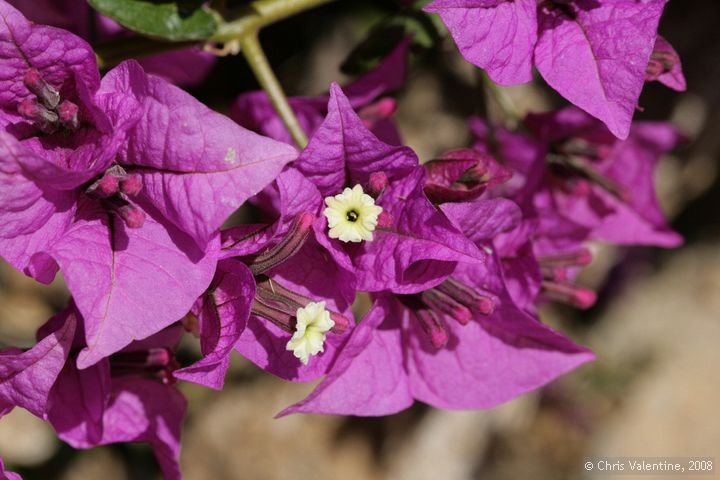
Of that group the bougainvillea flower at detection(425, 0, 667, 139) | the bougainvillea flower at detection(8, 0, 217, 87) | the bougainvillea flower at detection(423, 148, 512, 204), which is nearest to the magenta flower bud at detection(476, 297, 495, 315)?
the bougainvillea flower at detection(423, 148, 512, 204)

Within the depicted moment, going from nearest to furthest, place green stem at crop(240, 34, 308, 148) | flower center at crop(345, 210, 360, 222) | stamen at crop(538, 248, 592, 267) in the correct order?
flower center at crop(345, 210, 360, 222) → green stem at crop(240, 34, 308, 148) → stamen at crop(538, 248, 592, 267)

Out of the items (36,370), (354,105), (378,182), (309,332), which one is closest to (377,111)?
(354,105)

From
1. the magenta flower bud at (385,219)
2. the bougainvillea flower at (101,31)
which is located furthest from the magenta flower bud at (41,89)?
the magenta flower bud at (385,219)

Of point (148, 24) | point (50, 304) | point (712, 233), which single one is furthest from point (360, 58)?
point (712, 233)

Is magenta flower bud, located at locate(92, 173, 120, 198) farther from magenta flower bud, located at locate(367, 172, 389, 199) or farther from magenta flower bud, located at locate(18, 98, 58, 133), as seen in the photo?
magenta flower bud, located at locate(367, 172, 389, 199)

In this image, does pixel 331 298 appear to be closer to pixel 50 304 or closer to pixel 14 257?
pixel 14 257

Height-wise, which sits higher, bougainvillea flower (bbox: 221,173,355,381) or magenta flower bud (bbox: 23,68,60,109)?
magenta flower bud (bbox: 23,68,60,109)

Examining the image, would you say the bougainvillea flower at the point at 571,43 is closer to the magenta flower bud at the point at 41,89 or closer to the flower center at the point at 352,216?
the flower center at the point at 352,216
